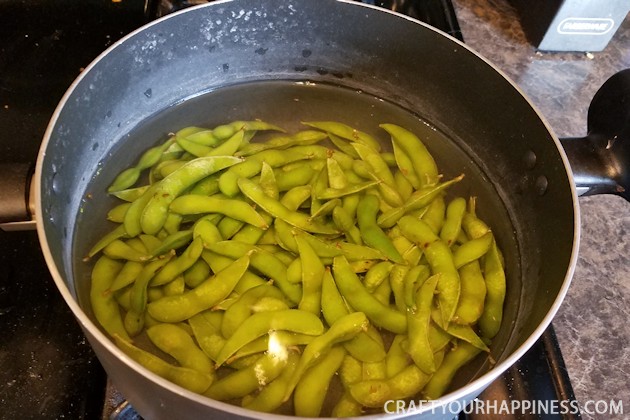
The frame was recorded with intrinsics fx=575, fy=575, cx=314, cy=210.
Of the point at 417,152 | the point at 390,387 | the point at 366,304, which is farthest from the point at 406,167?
the point at 390,387

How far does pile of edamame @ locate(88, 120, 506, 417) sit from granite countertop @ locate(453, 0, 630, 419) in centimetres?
19

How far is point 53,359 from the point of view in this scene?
2.76 ft

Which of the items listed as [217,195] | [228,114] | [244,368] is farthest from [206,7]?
[244,368]

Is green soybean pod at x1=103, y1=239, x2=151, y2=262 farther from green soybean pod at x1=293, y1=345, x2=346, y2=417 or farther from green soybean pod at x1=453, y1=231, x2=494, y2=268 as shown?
green soybean pod at x1=453, y1=231, x2=494, y2=268

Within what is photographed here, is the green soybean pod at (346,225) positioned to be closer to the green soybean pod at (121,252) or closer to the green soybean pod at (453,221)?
the green soybean pod at (453,221)

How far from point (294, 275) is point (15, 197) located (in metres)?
0.36

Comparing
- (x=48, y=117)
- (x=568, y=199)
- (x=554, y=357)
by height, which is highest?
(x=568, y=199)

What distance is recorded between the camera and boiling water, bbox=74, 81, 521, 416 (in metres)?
0.94

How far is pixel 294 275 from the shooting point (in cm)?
81

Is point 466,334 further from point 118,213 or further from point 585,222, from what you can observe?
point 118,213

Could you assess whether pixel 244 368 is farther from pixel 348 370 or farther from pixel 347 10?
pixel 347 10

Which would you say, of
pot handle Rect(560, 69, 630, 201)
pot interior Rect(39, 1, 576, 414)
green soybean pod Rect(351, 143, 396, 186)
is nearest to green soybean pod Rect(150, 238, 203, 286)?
pot interior Rect(39, 1, 576, 414)

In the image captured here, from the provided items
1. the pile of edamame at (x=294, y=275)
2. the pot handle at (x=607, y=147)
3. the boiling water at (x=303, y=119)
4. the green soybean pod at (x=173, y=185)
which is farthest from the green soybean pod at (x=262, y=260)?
the pot handle at (x=607, y=147)

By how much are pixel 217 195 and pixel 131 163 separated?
0.17 meters
